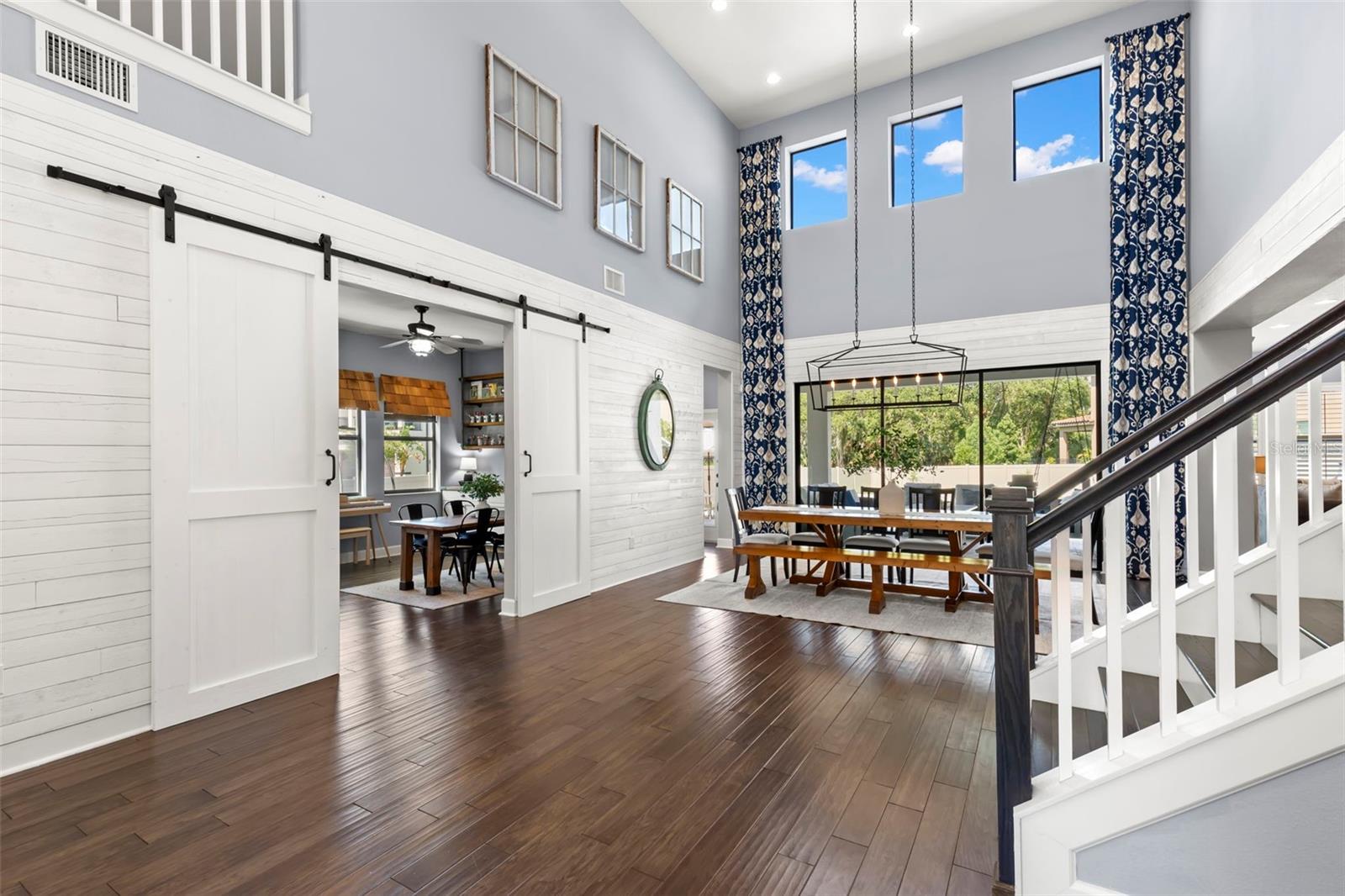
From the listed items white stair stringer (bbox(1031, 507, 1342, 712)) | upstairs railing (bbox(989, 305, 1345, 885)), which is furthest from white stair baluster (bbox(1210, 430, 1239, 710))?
white stair stringer (bbox(1031, 507, 1342, 712))

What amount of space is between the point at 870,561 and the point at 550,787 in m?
3.29

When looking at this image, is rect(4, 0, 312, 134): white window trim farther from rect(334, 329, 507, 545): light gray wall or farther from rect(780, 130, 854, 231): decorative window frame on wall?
rect(780, 130, 854, 231): decorative window frame on wall

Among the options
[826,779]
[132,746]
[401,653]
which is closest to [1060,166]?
[826,779]

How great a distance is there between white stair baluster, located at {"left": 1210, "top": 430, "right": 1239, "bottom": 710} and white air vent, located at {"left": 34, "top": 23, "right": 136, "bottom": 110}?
430 centimetres

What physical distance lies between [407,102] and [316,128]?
756mm

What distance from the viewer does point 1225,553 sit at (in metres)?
1.53

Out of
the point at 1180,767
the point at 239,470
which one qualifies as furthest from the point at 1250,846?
the point at 239,470

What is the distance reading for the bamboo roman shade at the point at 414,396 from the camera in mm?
8625

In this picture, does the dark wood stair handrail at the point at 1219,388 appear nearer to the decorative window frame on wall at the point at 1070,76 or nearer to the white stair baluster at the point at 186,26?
the white stair baluster at the point at 186,26

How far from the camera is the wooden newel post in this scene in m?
1.73

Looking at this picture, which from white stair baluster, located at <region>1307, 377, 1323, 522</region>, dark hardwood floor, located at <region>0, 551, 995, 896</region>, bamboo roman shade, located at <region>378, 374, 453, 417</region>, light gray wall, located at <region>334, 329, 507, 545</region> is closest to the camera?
dark hardwood floor, located at <region>0, 551, 995, 896</region>

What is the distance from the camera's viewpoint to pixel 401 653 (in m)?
3.94

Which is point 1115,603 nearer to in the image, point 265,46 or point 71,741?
point 71,741

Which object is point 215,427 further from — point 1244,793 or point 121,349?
point 1244,793
